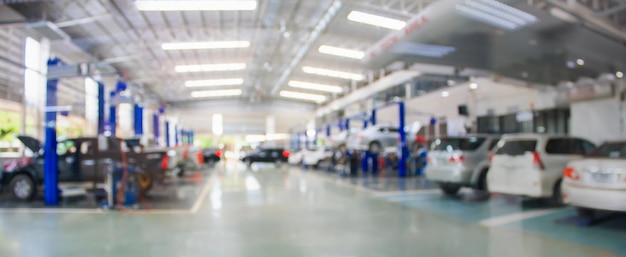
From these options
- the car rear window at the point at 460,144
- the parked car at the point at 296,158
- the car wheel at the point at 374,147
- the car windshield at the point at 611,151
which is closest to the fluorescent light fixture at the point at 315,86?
the parked car at the point at 296,158

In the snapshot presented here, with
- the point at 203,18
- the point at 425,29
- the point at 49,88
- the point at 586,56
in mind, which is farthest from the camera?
the point at 203,18

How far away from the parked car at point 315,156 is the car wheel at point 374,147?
4.26 m

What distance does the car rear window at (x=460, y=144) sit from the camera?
30.4 feet

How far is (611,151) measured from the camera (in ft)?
19.9

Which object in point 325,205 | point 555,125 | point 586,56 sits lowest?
point 325,205

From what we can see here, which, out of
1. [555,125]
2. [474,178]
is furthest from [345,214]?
[555,125]

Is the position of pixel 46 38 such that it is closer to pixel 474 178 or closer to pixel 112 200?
pixel 112 200

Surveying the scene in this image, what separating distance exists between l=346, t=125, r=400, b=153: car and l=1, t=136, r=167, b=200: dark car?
8.51 meters

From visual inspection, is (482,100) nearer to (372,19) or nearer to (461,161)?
(372,19)

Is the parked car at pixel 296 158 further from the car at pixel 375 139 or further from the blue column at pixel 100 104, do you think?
the blue column at pixel 100 104

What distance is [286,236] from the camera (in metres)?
5.62

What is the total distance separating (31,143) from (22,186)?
0.98 meters

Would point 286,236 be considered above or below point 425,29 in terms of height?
below

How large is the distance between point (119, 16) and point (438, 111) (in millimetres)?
14657
